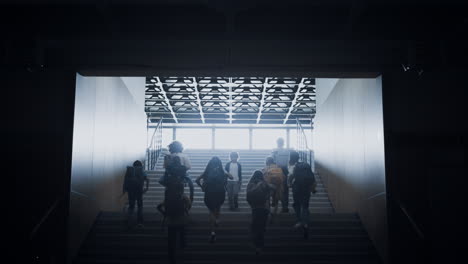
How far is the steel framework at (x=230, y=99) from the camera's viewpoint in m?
20.5

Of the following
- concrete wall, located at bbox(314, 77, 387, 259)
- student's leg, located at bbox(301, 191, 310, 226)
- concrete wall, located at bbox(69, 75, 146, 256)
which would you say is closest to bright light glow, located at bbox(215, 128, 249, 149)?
concrete wall, located at bbox(69, 75, 146, 256)

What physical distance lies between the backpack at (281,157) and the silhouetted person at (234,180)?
34.1 inches

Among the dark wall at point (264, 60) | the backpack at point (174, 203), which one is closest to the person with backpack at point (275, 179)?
the dark wall at point (264, 60)

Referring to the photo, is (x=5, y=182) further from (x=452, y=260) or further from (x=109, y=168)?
(x=452, y=260)

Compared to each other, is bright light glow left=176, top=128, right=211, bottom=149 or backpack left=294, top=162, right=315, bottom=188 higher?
bright light glow left=176, top=128, right=211, bottom=149

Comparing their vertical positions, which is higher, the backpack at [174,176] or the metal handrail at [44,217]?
the backpack at [174,176]

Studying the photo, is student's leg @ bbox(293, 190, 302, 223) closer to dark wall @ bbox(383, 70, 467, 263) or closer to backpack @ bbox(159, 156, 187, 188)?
dark wall @ bbox(383, 70, 467, 263)

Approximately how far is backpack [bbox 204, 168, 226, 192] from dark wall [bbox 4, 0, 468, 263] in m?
1.73

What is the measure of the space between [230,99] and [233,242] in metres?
15.4

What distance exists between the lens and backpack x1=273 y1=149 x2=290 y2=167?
37.4ft

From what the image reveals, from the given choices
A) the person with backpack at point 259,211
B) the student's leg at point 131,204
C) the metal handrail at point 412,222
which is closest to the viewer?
the metal handrail at point 412,222

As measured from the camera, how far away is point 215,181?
9141 mm

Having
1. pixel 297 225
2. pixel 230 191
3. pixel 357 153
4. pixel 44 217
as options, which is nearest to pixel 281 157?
pixel 230 191

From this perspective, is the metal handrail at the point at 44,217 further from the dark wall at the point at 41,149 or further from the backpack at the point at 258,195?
the backpack at the point at 258,195
